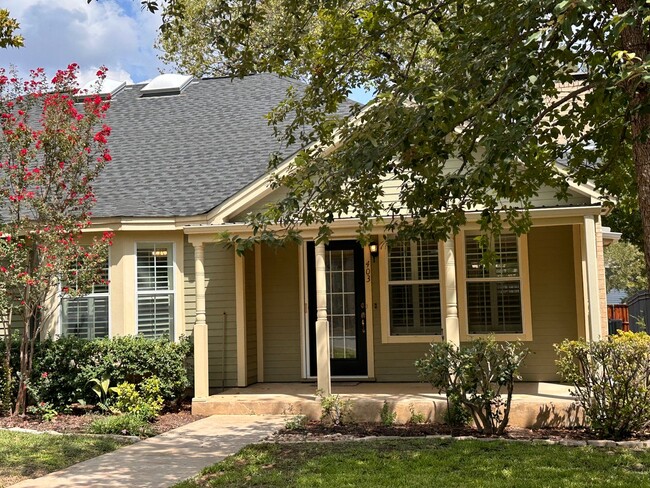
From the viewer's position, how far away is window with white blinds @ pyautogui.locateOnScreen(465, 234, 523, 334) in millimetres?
11219

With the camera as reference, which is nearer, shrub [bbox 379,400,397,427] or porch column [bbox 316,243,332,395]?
shrub [bbox 379,400,397,427]

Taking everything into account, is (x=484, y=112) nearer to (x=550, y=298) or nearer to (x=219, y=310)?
(x=550, y=298)

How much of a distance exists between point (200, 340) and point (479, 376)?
4.24 metres

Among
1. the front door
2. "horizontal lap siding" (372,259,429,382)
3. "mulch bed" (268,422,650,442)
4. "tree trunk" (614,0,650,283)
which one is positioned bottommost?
"mulch bed" (268,422,650,442)

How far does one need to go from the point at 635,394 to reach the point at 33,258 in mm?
8174

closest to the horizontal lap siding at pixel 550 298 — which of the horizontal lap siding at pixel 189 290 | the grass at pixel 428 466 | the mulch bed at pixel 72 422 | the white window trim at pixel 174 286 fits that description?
the grass at pixel 428 466

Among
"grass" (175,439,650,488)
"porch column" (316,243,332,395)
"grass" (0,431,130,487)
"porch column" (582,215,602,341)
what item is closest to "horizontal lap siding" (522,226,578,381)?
"porch column" (582,215,602,341)

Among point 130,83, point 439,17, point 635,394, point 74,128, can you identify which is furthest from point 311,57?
point 130,83

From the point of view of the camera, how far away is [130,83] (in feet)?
55.3

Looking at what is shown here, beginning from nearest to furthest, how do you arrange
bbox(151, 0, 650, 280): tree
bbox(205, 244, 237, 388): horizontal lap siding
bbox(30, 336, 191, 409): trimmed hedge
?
1. bbox(151, 0, 650, 280): tree
2. bbox(30, 336, 191, 409): trimmed hedge
3. bbox(205, 244, 237, 388): horizontal lap siding

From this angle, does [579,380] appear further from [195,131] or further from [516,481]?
[195,131]

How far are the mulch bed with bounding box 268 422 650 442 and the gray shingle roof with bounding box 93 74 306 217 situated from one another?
416 centimetres

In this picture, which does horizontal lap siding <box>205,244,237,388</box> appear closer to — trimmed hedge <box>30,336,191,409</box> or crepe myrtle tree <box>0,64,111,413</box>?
trimmed hedge <box>30,336,191,409</box>

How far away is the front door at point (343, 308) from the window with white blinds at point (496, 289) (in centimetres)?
180
